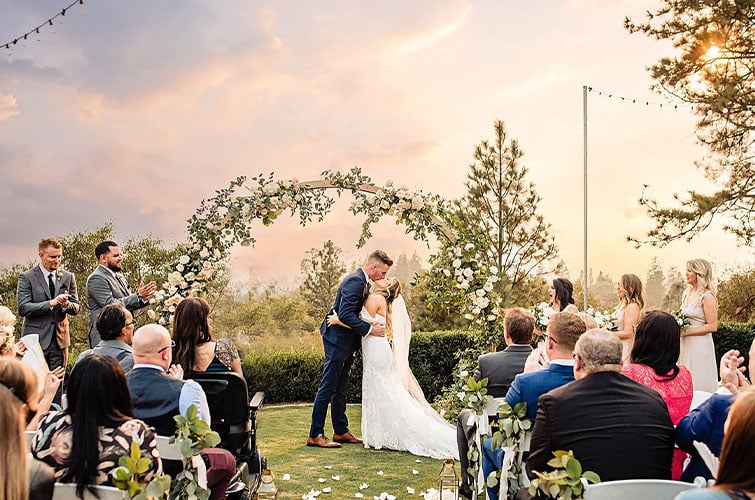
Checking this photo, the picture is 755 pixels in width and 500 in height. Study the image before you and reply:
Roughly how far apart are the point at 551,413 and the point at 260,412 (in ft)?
25.1

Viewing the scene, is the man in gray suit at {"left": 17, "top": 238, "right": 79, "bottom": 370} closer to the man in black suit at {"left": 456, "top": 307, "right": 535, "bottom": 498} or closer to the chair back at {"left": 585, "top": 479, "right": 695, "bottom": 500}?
the man in black suit at {"left": 456, "top": 307, "right": 535, "bottom": 498}

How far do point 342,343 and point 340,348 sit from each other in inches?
2.2

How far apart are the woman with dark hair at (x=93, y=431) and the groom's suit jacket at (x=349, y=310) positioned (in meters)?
4.44

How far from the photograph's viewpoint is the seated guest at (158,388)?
11.8 feet

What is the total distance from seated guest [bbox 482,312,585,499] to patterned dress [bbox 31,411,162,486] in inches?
73.7

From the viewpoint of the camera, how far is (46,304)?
22.7 ft

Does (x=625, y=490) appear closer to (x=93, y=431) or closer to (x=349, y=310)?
(x=93, y=431)

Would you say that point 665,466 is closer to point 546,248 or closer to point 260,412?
point 260,412

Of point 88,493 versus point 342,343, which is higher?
point 342,343

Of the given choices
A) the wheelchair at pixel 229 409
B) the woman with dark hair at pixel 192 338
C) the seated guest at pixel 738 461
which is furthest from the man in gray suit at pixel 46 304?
the seated guest at pixel 738 461

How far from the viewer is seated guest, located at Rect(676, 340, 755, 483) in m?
2.96

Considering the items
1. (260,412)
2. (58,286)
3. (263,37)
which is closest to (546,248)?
(263,37)

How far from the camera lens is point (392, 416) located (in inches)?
285

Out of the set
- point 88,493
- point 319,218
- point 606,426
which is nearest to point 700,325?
point 319,218
